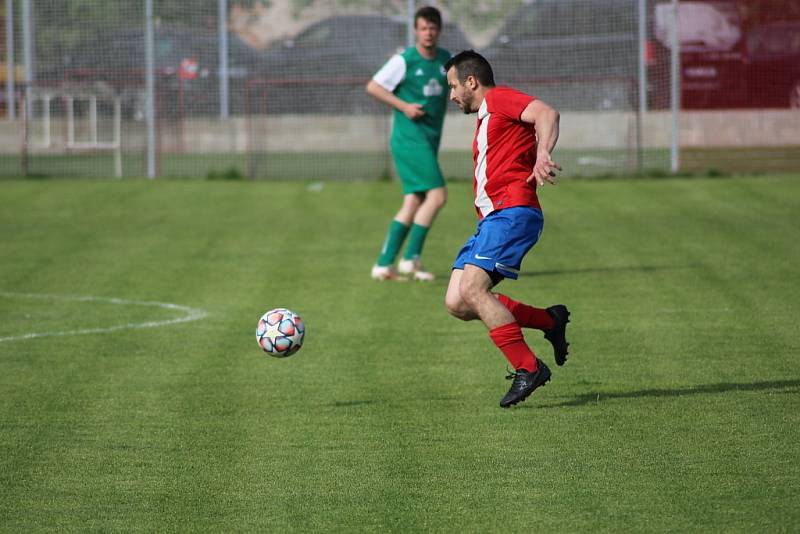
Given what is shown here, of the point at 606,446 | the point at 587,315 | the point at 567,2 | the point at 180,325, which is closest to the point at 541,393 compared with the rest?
the point at 606,446

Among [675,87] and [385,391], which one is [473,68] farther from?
[675,87]

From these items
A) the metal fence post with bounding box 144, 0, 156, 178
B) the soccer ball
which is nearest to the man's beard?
the soccer ball

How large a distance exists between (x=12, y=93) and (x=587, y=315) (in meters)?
16.5

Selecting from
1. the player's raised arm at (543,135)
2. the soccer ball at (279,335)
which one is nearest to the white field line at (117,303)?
the soccer ball at (279,335)

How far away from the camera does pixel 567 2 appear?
22000 mm

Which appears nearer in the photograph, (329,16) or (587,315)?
(587,315)

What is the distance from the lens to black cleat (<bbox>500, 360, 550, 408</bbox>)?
659cm

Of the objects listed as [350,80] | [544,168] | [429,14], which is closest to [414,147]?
[429,14]

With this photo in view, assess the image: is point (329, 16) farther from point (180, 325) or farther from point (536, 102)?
point (536, 102)

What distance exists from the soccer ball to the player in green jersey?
14.1ft

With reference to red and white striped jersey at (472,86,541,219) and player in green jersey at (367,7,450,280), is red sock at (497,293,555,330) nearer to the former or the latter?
red and white striped jersey at (472,86,541,219)

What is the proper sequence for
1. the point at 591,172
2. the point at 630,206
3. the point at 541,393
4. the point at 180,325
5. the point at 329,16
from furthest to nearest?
the point at 329,16 < the point at 591,172 < the point at 630,206 < the point at 180,325 < the point at 541,393

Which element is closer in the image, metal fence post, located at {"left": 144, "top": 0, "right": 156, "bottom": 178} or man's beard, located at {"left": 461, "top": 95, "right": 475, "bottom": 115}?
man's beard, located at {"left": 461, "top": 95, "right": 475, "bottom": 115}

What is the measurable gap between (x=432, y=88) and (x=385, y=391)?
5193mm
